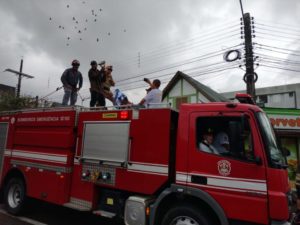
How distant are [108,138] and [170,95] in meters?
19.7

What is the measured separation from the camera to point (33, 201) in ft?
25.8

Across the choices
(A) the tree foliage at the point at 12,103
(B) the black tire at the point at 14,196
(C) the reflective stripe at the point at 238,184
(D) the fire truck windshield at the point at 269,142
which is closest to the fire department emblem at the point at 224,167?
(C) the reflective stripe at the point at 238,184

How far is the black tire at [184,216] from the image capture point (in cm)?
456

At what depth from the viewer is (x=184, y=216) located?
186 inches

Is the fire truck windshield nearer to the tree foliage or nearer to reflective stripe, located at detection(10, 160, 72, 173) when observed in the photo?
reflective stripe, located at detection(10, 160, 72, 173)

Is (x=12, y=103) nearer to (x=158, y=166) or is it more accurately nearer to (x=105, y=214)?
(x=105, y=214)

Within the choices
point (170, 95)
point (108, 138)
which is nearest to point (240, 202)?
point (108, 138)

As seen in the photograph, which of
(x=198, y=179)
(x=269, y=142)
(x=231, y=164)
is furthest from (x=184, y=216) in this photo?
(x=269, y=142)

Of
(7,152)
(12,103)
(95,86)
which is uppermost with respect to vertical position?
(12,103)

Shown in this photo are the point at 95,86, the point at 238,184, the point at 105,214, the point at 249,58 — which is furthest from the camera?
the point at 249,58

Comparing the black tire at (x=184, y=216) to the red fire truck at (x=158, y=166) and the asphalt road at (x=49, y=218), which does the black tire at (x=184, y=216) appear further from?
the asphalt road at (x=49, y=218)

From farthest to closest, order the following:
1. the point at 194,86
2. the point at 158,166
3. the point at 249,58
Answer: the point at 194,86, the point at 249,58, the point at 158,166

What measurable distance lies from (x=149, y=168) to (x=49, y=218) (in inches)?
147

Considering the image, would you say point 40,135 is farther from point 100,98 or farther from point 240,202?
point 240,202
